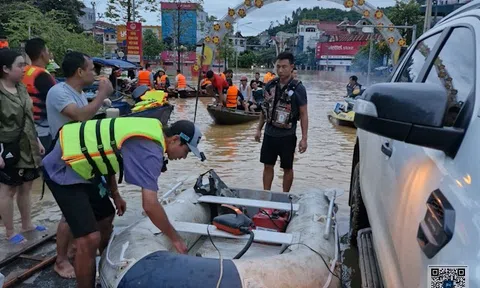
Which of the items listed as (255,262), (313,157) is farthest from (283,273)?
(313,157)

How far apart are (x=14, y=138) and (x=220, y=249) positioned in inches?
83.7

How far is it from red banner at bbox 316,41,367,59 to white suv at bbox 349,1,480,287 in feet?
256

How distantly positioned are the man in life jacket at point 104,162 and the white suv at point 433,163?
1.23 m

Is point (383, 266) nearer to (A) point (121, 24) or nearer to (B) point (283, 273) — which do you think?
(B) point (283, 273)

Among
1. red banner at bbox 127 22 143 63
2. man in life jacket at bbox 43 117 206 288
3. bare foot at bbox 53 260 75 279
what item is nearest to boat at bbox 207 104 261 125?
bare foot at bbox 53 260 75 279

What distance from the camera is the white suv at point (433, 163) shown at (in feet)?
4.59

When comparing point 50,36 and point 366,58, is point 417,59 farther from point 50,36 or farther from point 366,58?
point 366,58

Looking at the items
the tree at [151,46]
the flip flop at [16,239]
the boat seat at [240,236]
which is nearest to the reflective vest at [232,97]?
the flip flop at [16,239]

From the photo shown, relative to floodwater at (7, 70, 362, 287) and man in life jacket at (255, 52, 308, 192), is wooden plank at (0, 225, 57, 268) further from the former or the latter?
man in life jacket at (255, 52, 308, 192)

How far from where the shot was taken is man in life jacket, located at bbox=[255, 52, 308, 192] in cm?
530

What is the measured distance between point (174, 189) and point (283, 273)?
78.0 inches

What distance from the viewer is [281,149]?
17.8ft

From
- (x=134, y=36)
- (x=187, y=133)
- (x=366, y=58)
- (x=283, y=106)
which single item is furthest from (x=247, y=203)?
(x=366, y=58)

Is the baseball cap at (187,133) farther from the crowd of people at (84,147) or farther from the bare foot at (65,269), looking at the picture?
the bare foot at (65,269)
